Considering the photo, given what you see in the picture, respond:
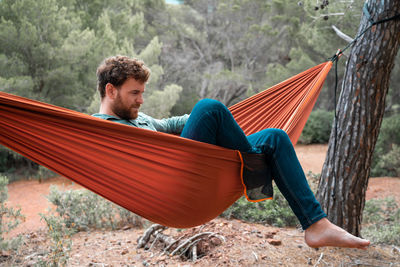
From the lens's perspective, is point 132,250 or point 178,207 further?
point 132,250

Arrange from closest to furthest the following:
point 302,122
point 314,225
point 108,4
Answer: point 314,225 → point 302,122 → point 108,4

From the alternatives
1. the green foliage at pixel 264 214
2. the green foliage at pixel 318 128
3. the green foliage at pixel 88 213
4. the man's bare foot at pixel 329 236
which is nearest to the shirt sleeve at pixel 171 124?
the man's bare foot at pixel 329 236

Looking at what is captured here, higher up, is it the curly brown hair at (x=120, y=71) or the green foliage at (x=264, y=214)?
the curly brown hair at (x=120, y=71)

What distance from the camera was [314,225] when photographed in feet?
4.16

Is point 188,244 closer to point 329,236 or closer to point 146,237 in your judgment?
point 146,237

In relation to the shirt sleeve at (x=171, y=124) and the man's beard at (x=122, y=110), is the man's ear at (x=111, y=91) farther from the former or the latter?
the shirt sleeve at (x=171, y=124)

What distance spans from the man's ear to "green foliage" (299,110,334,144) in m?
6.82

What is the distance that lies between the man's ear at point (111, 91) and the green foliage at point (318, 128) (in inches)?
269

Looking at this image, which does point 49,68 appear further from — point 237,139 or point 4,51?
point 237,139

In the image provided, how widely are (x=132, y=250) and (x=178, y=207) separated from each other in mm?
1266

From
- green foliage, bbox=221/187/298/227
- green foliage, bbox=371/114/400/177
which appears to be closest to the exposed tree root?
green foliage, bbox=221/187/298/227

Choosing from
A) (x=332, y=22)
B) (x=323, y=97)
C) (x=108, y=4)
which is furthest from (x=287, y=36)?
(x=108, y=4)

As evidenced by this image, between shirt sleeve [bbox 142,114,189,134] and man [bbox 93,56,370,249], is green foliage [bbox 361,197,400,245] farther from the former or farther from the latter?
shirt sleeve [bbox 142,114,189,134]

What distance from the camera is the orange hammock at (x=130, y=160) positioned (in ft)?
3.98
